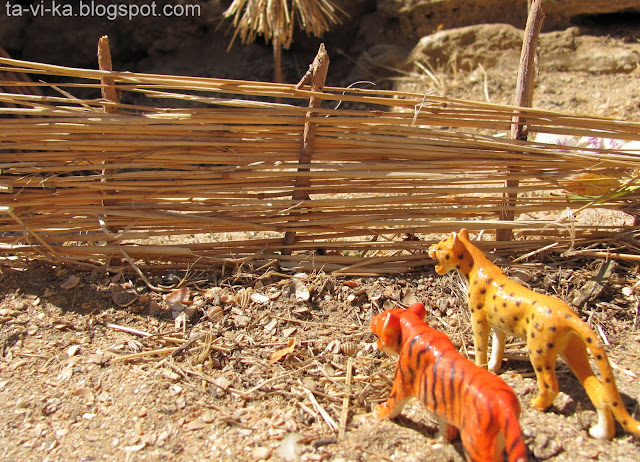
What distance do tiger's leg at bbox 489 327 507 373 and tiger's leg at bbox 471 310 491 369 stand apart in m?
0.04

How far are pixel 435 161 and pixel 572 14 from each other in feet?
10.8

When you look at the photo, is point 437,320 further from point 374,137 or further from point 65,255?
point 65,255

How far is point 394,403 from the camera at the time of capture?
163cm

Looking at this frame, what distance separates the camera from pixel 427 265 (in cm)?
253

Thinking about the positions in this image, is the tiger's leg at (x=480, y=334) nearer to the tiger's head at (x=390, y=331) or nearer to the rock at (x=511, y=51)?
the tiger's head at (x=390, y=331)

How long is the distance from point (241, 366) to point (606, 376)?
1239 mm

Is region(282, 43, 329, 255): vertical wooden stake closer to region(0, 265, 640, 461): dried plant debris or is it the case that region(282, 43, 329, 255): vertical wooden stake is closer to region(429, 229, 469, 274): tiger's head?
region(0, 265, 640, 461): dried plant debris

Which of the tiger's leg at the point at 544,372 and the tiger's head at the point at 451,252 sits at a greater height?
the tiger's head at the point at 451,252

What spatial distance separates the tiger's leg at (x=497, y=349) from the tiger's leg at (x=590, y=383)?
25 cm

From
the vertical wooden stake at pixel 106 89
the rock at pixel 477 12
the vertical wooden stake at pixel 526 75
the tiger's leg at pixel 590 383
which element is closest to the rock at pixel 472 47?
the rock at pixel 477 12

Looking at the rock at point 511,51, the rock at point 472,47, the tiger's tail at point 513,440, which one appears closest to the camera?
the tiger's tail at point 513,440

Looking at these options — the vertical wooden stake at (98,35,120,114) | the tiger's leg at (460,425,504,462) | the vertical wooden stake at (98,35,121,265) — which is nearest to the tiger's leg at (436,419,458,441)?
the tiger's leg at (460,425,504,462)

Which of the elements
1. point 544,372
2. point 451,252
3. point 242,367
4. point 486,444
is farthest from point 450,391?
point 242,367

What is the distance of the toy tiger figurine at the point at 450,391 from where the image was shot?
130cm
